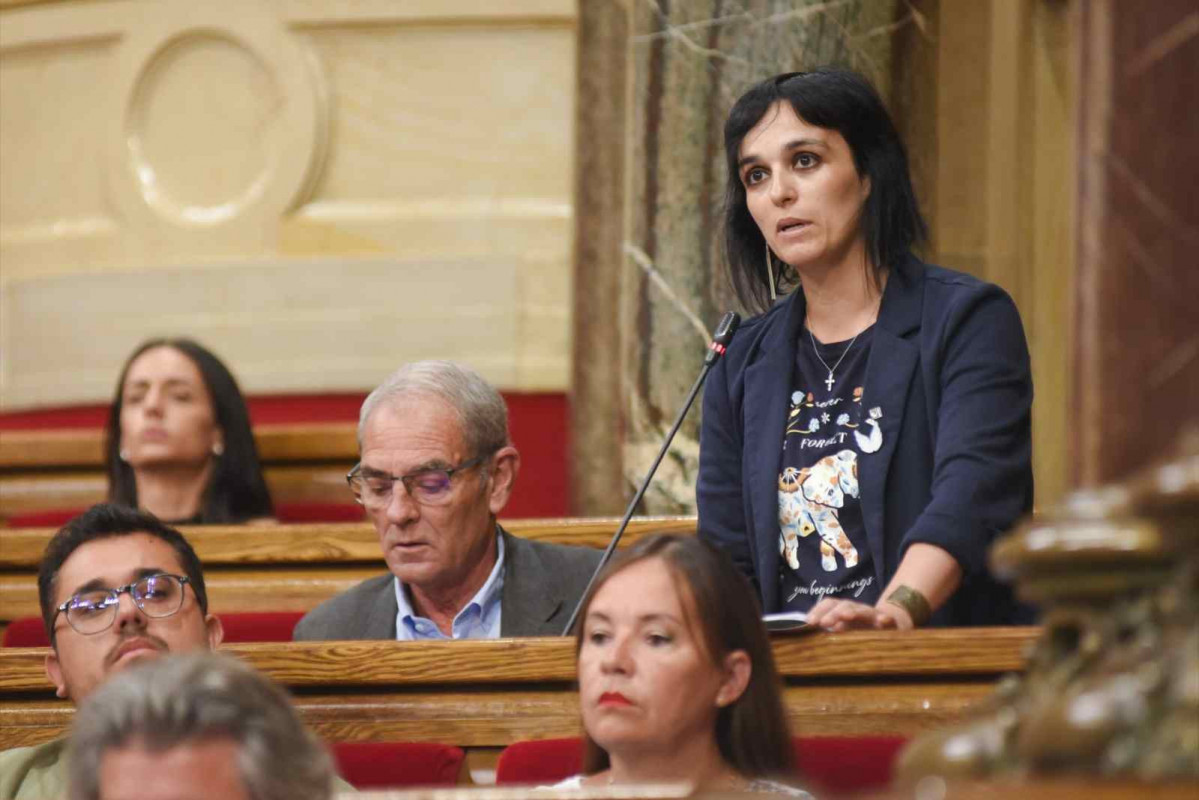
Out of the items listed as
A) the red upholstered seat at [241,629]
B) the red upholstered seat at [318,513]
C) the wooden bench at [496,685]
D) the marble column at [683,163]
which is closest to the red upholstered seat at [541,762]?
the wooden bench at [496,685]

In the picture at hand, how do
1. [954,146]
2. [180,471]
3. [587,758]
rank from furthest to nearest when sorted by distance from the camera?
[954,146] → [180,471] → [587,758]

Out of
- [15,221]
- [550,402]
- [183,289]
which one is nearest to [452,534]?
[550,402]

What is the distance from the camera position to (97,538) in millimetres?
2176

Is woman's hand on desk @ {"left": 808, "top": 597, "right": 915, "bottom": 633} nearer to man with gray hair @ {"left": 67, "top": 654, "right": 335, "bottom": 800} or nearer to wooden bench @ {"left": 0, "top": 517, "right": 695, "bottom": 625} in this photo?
man with gray hair @ {"left": 67, "top": 654, "right": 335, "bottom": 800}

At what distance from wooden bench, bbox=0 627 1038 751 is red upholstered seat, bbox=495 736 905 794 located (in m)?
0.07

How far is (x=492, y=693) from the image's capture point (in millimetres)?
2020

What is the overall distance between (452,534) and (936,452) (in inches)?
27.0

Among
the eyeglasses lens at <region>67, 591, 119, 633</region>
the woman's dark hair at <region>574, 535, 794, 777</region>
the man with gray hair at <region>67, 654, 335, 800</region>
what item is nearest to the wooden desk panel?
the eyeglasses lens at <region>67, 591, 119, 633</region>

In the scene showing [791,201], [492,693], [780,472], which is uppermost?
[791,201]

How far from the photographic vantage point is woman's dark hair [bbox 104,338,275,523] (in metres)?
3.36

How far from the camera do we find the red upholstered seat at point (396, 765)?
1832 mm

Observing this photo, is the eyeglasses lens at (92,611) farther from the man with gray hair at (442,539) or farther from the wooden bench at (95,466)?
the wooden bench at (95,466)

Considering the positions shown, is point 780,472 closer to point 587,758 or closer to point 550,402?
point 587,758

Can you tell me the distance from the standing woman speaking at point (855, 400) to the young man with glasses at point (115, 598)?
52 cm
